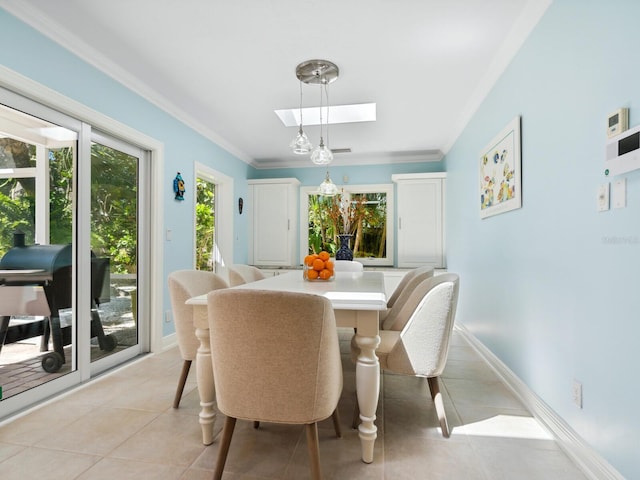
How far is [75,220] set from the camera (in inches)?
96.7

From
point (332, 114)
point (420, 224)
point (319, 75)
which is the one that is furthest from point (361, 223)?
point (319, 75)

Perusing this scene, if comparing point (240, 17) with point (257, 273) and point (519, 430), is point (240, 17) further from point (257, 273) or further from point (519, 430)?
point (519, 430)

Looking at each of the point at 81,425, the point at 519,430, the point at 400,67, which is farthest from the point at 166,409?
the point at 400,67

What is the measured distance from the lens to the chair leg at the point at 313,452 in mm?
1293

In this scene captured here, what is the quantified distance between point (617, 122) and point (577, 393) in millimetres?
1225

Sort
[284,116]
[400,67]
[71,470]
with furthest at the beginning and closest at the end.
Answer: [284,116], [400,67], [71,470]

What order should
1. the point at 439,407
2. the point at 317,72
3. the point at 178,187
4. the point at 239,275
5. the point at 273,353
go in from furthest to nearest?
1. the point at 178,187
2. the point at 239,275
3. the point at 317,72
4. the point at 439,407
5. the point at 273,353

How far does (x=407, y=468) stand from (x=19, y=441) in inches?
77.6

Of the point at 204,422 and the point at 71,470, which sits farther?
the point at 204,422

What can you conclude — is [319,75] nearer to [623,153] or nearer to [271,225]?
[623,153]

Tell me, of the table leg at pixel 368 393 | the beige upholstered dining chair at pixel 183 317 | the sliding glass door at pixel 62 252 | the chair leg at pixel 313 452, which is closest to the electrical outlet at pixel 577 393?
the table leg at pixel 368 393

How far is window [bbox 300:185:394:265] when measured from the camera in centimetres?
553

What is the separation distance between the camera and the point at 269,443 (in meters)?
1.73

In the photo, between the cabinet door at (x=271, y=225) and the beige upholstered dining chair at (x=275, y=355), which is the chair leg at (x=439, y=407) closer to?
the beige upholstered dining chair at (x=275, y=355)
